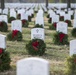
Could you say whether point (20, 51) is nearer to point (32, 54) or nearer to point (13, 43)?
point (32, 54)

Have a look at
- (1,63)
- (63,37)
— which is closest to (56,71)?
(1,63)

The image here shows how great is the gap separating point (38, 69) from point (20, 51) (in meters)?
4.91

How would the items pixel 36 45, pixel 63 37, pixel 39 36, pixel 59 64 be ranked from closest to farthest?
pixel 59 64
pixel 36 45
pixel 39 36
pixel 63 37

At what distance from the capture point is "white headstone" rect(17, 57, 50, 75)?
5242mm

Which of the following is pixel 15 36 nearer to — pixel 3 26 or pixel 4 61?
pixel 3 26

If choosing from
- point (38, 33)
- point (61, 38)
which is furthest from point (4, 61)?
point (61, 38)

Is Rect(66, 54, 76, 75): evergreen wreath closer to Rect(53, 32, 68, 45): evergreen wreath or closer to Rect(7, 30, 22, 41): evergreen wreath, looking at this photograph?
Rect(53, 32, 68, 45): evergreen wreath

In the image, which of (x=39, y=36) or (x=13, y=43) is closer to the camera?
(x=39, y=36)

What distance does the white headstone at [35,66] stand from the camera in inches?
206

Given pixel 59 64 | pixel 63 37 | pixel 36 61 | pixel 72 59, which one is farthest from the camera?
pixel 63 37

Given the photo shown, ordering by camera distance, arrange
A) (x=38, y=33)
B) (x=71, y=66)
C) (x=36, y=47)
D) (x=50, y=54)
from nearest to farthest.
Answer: (x=71, y=66)
(x=36, y=47)
(x=50, y=54)
(x=38, y=33)

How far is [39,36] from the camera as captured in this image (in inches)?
398

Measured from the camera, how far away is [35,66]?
5.27m

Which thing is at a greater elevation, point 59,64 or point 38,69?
point 38,69
